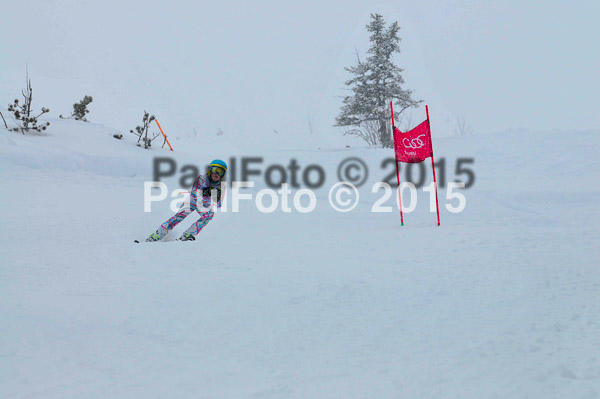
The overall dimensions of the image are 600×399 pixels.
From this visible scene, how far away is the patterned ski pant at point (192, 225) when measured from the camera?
7215 millimetres

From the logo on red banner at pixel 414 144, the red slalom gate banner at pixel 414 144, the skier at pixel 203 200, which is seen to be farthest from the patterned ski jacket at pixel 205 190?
the logo on red banner at pixel 414 144

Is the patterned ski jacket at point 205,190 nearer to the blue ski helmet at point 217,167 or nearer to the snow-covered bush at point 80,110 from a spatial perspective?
the blue ski helmet at point 217,167

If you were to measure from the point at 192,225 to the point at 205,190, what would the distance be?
0.61 m

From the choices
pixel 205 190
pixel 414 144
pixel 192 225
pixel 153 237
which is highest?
pixel 414 144

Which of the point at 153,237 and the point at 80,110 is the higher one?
the point at 80,110

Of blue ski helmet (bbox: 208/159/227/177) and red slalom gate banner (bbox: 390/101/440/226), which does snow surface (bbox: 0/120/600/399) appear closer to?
blue ski helmet (bbox: 208/159/227/177)

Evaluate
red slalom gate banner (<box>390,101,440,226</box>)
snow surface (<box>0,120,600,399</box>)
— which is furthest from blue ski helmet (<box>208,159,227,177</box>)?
red slalom gate banner (<box>390,101,440,226</box>)

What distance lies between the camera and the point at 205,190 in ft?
24.4

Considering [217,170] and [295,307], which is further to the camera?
[217,170]

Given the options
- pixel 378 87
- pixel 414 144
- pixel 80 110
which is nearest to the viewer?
pixel 414 144

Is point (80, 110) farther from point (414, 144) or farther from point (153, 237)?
point (414, 144)

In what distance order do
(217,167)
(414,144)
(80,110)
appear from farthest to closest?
(80,110)
(414,144)
(217,167)

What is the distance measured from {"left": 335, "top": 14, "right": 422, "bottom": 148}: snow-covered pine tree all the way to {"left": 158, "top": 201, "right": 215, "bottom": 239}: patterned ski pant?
561 inches

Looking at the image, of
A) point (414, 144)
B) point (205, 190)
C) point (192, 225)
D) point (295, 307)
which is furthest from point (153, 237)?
point (414, 144)
